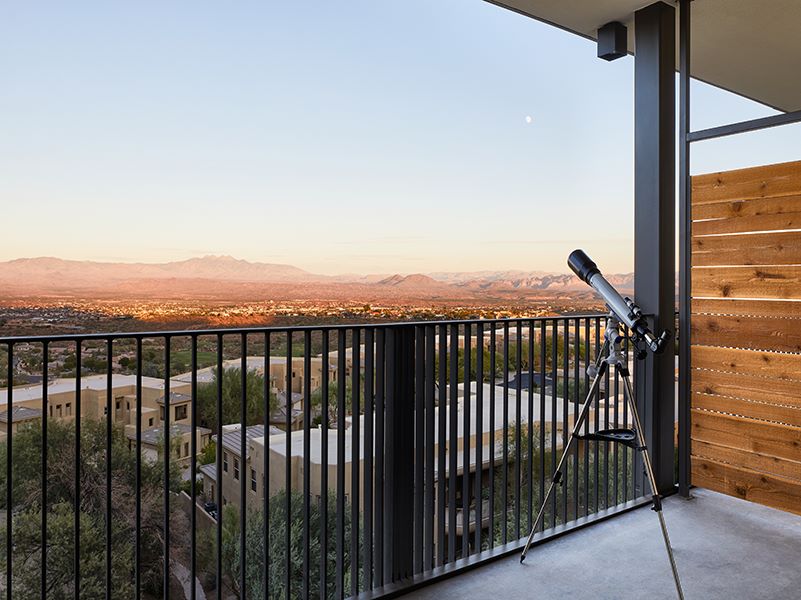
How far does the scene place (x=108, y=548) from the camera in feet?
5.49

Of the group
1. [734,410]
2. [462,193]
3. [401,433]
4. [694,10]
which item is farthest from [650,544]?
[462,193]

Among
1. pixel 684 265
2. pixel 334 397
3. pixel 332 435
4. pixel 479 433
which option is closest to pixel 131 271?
pixel 332 435

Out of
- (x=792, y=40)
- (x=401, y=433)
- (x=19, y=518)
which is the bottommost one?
(x=19, y=518)

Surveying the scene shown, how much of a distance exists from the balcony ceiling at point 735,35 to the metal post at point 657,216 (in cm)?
22

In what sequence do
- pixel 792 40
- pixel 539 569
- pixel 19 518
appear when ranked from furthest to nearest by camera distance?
pixel 19 518
pixel 792 40
pixel 539 569

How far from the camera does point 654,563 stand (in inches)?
92.4

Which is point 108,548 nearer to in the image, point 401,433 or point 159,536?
point 401,433

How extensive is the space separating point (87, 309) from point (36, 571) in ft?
8.83

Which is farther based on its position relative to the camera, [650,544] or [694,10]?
[694,10]

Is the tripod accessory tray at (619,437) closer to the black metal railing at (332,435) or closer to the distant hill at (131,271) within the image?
the black metal railing at (332,435)

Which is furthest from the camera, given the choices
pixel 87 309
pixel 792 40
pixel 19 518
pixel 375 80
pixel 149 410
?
pixel 375 80

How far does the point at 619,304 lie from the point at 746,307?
40.1 inches

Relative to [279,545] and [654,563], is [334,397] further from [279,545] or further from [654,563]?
[279,545]

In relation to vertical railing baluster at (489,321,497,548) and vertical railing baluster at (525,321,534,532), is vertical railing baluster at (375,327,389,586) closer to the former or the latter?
vertical railing baluster at (489,321,497,548)
